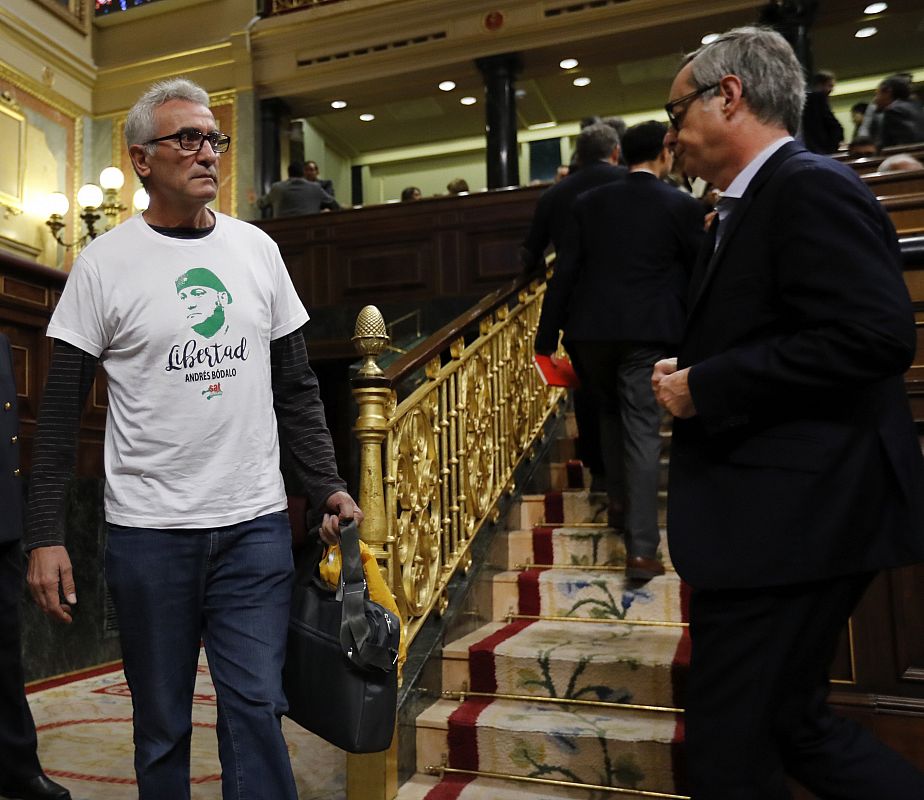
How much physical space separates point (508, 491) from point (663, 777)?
5.05 feet

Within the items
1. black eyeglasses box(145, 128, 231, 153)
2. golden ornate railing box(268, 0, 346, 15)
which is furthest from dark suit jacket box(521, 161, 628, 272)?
golden ornate railing box(268, 0, 346, 15)

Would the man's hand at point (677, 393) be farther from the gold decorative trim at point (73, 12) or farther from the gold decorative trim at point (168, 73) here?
the gold decorative trim at point (73, 12)

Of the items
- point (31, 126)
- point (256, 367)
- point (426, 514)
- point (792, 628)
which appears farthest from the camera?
point (31, 126)

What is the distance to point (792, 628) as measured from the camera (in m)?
1.29

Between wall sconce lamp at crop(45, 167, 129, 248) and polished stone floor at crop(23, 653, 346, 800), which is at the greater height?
wall sconce lamp at crop(45, 167, 129, 248)

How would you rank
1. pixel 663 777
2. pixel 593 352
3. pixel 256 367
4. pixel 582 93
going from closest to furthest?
pixel 256 367
pixel 663 777
pixel 593 352
pixel 582 93

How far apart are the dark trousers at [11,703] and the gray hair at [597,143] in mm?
2860

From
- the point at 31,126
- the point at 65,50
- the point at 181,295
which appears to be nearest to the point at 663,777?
the point at 181,295

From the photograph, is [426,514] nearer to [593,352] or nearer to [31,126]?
[593,352]

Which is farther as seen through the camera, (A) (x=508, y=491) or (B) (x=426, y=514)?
(A) (x=508, y=491)

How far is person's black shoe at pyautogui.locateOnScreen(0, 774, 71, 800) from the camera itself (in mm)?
2398

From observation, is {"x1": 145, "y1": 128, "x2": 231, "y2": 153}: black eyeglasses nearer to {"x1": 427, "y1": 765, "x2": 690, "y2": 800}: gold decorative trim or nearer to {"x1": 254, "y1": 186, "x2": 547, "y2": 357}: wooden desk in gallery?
{"x1": 427, "y1": 765, "x2": 690, "y2": 800}: gold decorative trim

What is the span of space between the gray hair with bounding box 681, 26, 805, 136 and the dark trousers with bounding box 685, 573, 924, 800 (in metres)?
0.75

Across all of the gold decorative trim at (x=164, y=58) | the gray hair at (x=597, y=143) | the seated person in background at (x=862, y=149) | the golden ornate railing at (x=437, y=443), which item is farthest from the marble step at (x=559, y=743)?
the gold decorative trim at (x=164, y=58)
